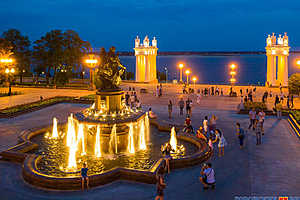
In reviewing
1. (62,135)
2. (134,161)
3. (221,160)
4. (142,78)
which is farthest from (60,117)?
(142,78)

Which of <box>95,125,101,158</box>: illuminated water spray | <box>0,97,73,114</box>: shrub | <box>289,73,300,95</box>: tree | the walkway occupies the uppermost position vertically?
<box>289,73,300,95</box>: tree

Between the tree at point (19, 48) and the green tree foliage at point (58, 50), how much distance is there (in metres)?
3.15

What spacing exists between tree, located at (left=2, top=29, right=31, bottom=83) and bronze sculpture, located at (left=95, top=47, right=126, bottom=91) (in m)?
33.1

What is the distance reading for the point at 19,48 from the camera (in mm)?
46938

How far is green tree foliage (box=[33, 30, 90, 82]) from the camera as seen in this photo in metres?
42.4

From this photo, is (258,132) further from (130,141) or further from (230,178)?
(130,141)

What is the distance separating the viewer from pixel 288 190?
33.7 ft

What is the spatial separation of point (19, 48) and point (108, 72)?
36.2 m

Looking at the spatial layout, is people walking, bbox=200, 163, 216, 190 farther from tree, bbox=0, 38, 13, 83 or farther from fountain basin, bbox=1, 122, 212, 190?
tree, bbox=0, 38, 13, 83

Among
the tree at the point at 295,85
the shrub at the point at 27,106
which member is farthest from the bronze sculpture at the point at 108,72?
the tree at the point at 295,85

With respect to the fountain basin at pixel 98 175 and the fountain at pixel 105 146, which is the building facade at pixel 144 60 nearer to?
the fountain at pixel 105 146

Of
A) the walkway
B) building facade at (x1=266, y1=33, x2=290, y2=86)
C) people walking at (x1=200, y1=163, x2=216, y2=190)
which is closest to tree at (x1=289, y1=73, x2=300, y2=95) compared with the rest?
building facade at (x1=266, y1=33, x2=290, y2=86)

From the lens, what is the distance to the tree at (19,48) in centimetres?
4566

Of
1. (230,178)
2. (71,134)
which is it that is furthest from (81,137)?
(230,178)
